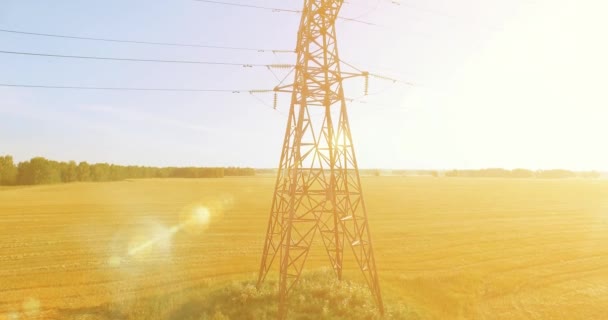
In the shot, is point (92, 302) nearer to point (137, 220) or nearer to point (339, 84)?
point (339, 84)

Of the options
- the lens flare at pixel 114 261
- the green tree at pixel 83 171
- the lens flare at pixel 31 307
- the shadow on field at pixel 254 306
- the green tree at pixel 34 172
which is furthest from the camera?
the green tree at pixel 83 171

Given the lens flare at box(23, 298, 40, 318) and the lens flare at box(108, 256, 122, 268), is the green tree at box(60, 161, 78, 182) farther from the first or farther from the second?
the lens flare at box(23, 298, 40, 318)

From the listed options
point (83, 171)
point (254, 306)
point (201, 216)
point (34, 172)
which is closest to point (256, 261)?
point (254, 306)

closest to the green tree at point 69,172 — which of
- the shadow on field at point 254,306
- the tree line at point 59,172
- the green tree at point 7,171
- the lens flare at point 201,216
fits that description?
the tree line at point 59,172

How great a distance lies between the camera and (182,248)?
102 feet

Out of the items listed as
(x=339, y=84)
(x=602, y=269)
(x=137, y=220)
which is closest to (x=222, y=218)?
(x=137, y=220)

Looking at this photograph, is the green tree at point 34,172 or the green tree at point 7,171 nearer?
the green tree at point 7,171

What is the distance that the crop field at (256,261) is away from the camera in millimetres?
19672

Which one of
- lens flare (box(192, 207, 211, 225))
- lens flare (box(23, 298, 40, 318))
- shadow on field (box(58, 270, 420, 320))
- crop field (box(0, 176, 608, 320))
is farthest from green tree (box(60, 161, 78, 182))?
shadow on field (box(58, 270, 420, 320))

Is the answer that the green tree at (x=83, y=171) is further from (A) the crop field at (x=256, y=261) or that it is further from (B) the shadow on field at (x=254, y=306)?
(B) the shadow on field at (x=254, y=306)

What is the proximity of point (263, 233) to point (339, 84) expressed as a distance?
24.1 meters

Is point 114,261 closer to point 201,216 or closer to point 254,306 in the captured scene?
point 254,306

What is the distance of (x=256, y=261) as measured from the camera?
1091 inches

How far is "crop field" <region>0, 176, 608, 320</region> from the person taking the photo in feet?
64.5
